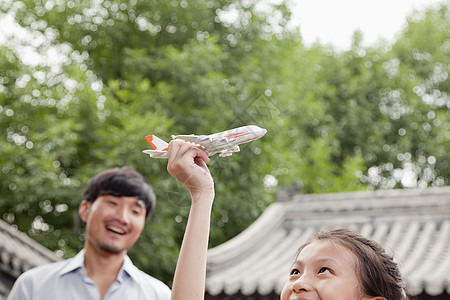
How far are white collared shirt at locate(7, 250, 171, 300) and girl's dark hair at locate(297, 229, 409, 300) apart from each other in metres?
0.91

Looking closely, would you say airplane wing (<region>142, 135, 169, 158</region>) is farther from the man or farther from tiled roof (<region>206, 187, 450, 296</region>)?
tiled roof (<region>206, 187, 450, 296</region>)

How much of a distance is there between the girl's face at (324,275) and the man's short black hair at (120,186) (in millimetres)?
1017

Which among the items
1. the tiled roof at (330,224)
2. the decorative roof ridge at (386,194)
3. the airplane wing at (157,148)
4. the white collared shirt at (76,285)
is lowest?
the white collared shirt at (76,285)

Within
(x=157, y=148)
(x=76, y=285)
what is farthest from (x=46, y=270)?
(x=157, y=148)

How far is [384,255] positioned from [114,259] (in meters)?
1.10

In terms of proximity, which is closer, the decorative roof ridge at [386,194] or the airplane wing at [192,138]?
the airplane wing at [192,138]

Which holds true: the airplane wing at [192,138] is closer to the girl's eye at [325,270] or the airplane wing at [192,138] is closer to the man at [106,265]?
the girl's eye at [325,270]

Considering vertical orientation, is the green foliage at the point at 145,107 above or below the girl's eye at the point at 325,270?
above

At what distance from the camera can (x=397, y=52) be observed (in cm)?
1527

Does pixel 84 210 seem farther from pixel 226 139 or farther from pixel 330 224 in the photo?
pixel 330 224

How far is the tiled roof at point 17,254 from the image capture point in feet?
15.3

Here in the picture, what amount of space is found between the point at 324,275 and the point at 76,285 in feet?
3.80

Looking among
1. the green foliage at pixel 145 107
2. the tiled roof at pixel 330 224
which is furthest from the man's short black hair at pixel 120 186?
the green foliage at pixel 145 107

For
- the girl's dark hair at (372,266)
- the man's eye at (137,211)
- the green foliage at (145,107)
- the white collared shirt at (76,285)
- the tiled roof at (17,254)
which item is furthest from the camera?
the green foliage at (145,107)
